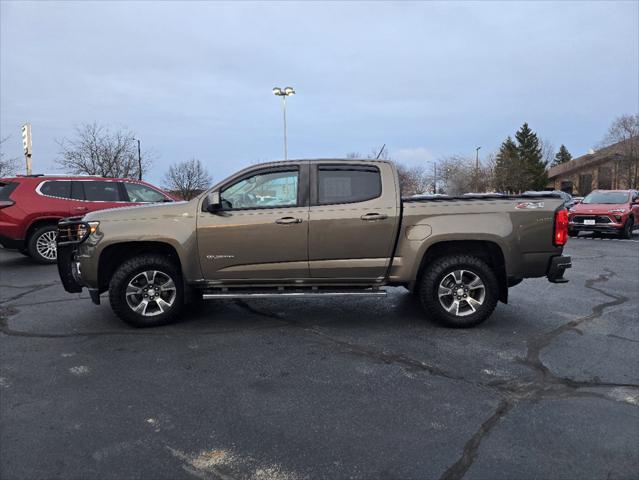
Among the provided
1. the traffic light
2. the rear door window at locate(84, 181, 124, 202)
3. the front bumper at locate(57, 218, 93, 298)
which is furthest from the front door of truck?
the traffic light

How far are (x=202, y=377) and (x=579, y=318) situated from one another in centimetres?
444

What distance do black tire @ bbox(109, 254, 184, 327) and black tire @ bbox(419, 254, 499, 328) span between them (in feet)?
9.05

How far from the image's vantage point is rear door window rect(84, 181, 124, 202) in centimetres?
1069

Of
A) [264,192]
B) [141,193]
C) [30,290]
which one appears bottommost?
[30,290]

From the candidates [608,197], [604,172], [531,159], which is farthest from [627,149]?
[608,197]

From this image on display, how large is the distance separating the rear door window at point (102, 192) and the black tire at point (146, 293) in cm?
629

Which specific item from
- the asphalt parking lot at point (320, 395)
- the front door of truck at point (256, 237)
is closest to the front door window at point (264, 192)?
the front door of truck at point (256, 237)

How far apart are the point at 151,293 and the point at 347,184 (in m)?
2.51

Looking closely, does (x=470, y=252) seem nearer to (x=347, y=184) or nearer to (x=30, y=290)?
(x=347, y=184)

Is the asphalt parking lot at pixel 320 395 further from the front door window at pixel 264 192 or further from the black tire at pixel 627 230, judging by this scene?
the black tire at pixel 627 230

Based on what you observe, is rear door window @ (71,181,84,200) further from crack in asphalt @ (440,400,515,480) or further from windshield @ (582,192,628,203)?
windshield @ (582,192,628,203)

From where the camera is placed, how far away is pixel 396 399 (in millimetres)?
3488

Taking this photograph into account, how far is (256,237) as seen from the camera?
5172 mm

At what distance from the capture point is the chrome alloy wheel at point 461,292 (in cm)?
520
